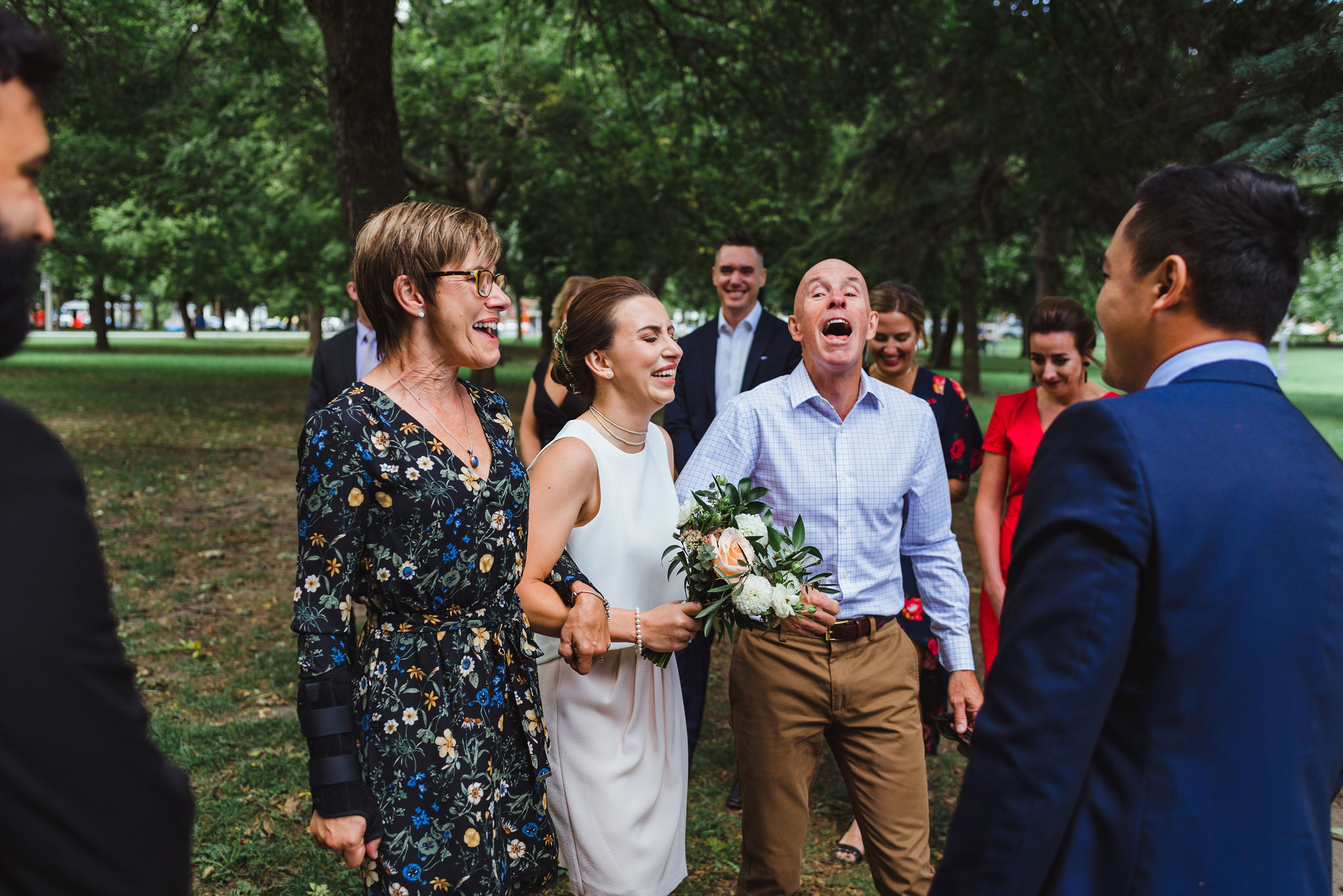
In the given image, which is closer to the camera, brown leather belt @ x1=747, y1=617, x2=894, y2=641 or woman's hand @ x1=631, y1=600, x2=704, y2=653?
woman's hand @ x1=631, y1=600, x2=704, y2=653

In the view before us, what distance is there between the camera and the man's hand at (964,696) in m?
Answer: 3.31

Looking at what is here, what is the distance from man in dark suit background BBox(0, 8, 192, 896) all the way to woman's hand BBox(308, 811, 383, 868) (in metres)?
1.12

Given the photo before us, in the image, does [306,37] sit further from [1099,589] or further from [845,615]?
[1099,589]

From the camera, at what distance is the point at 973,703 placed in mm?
3303

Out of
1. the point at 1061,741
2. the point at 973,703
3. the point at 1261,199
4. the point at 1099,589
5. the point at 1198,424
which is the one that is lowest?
the point at 973,703

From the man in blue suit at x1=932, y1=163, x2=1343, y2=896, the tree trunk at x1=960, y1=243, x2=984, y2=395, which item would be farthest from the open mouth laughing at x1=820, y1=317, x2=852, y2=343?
the tree trunk at x1=960, y1=243, x2=984, y2=395

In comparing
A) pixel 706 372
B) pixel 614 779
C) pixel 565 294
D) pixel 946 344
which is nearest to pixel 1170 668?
pixel 614 779

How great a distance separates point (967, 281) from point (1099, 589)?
24.4 m

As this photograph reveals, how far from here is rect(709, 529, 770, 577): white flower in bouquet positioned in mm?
2883

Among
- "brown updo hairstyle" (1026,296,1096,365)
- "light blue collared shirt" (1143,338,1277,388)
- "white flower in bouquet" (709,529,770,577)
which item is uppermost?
"brown updo hairstyle" (1026,296,1096,365)

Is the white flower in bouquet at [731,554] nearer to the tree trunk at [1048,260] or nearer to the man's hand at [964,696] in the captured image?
the man's hand at [964,696]

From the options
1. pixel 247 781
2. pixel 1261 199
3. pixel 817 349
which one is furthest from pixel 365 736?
pixel 247 781

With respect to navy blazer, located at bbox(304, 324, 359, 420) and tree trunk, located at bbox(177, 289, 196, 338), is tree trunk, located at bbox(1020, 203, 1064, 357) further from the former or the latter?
tree trunk, located at bbox(177, 289, 196, 338)

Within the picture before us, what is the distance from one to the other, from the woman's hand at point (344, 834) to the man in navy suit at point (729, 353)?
3459 mm
